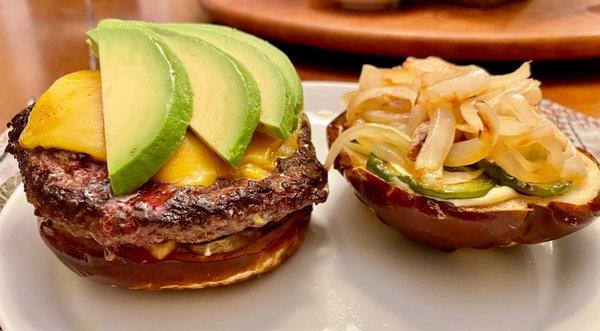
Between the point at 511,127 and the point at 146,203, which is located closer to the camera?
the point at 146,203

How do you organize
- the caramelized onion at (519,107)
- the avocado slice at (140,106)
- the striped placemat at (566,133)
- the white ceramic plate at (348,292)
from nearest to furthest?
the avocado slice at (140,106) → the white ceramic plate at (348,292) → the caramelized onion at (519,107) → the striped placemat at (566,133)

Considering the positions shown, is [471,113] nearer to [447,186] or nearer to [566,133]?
[447,186]

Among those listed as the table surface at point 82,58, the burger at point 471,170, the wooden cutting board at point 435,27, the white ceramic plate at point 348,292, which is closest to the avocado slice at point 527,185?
the burger at point 471,170

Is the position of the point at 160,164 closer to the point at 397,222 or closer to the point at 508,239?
the point at 397,222

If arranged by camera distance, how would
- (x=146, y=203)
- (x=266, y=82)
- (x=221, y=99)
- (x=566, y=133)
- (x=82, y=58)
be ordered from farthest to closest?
(x=82, y=58), (x=566, y=133), (x=266, y=82), (x=221, y=99), (x=146, y=203)

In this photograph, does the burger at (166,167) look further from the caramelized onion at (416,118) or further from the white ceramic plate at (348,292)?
the caramelized onion at (416,118)

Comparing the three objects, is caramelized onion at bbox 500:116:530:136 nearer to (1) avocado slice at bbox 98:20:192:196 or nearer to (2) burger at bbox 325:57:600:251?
(2) burger at bbox 325:57:600:251

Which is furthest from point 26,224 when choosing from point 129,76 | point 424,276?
point 424,276

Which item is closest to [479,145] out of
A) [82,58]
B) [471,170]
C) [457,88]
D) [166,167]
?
[471,170]
